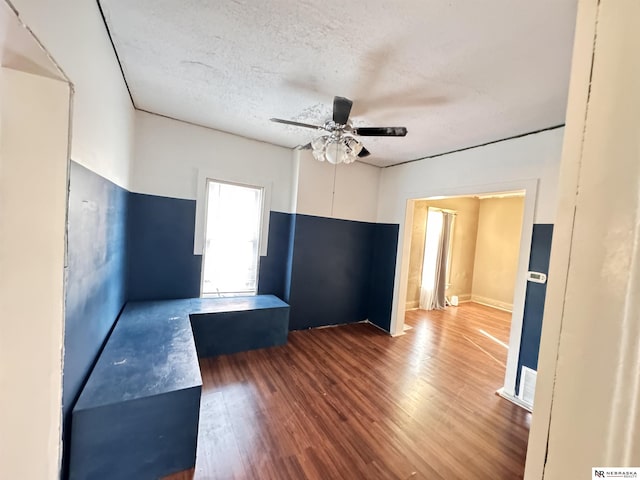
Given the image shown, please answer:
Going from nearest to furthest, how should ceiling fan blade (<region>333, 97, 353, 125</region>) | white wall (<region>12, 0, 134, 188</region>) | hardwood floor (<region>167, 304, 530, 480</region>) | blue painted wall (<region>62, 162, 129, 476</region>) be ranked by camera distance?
white wall (<region>12, 0, 134, 188</region>) < blue painted wall (<region>62, 162, 129, 476</region>) < hardwood floor (<region>167, 304, 530, 480</region>) < ceiling fan blade (<region>333, 97, 353, 125</region>)

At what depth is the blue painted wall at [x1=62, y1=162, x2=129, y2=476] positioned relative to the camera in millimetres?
1211

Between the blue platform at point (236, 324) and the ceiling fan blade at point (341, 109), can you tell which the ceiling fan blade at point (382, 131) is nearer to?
the ceiling fan blade at point (341, 109)

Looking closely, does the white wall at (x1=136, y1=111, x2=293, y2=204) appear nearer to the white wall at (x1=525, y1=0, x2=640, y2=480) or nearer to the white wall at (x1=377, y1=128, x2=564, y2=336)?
the white wall at (x1=377, y1=128, x2=564, y2=336)

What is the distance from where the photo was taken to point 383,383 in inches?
99.8

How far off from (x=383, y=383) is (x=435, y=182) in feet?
7.99

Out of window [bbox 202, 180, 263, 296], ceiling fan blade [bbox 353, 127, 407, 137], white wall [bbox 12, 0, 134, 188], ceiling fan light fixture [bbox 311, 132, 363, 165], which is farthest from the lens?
window [bbox 202, 180, 263, 296]

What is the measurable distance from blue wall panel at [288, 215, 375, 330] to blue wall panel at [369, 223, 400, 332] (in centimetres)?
10

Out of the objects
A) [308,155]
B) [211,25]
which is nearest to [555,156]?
[308,155]

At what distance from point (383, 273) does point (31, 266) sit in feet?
12.1

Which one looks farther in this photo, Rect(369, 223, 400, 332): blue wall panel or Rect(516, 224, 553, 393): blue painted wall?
Rect(369, 223, 400, 332): blue wall panel

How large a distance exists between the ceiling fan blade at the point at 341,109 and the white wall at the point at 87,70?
4.46ft

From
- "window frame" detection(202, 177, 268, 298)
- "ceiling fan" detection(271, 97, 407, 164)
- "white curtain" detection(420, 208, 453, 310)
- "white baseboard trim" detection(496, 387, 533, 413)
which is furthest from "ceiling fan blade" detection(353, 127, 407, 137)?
"white curtain" detection(420, 208, 453, 310)

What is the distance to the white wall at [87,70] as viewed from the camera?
2.98ft

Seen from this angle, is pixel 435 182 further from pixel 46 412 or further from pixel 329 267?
pixel 46 412
